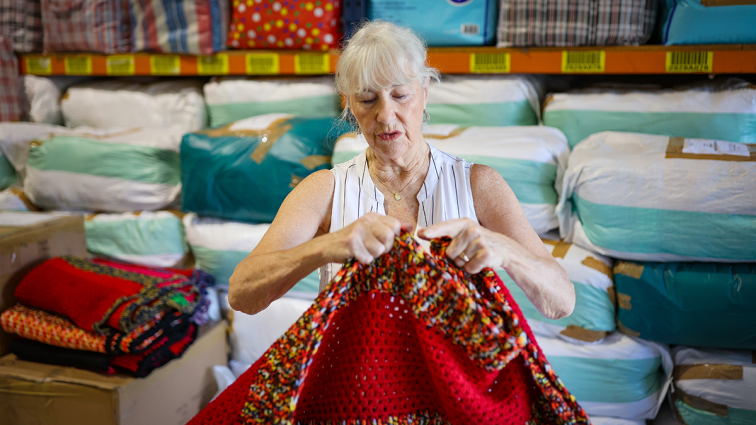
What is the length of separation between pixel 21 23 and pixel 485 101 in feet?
7.43

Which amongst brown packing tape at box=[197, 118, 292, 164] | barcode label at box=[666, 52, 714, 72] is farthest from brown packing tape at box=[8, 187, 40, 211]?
barcode label at box=[666, 52, 714, 72]

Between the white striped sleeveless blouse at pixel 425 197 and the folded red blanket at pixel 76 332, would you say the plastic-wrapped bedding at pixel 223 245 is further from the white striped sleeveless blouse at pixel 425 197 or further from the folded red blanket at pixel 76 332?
the white striped sleeveless blouse at pixel 425 197

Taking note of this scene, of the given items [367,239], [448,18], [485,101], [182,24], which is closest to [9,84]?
[182,24]

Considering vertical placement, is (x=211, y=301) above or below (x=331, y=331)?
below

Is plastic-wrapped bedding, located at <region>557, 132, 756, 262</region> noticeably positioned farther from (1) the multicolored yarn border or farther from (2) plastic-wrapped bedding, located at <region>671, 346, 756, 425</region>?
(1) the multicolored yarn border

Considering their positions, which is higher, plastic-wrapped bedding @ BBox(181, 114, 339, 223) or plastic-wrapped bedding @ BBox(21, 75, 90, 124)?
plastic-wrapped bedding @ BBox(21, 75, 90, 124)

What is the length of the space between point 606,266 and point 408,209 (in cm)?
80

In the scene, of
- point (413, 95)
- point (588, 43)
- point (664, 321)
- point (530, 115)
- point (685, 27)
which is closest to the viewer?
point (413, 95)

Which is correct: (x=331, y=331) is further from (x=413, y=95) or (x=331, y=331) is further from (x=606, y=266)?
(x=606, y=266)

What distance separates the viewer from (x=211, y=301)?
6.46ft

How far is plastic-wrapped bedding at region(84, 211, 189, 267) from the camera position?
2090mm

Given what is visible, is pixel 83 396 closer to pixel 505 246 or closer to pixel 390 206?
pixel 390 206

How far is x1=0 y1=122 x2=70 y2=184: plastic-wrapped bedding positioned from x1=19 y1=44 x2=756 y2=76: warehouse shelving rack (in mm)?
347

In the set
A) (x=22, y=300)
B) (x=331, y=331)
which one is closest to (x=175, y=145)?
(x=22, y=300)
